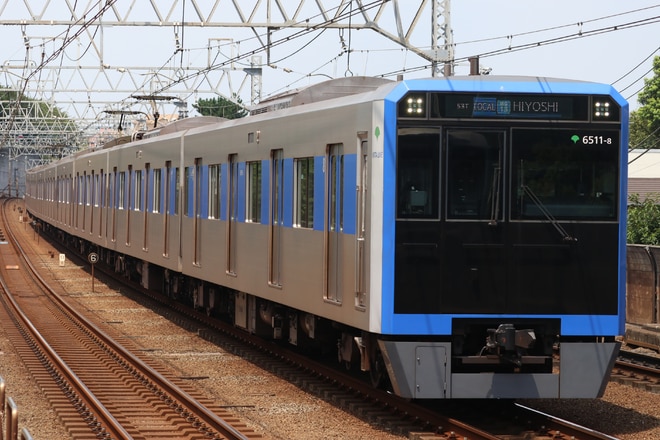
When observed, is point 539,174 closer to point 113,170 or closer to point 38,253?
point 113,170

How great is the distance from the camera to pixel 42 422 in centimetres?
1075

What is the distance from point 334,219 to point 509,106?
80.4 inches

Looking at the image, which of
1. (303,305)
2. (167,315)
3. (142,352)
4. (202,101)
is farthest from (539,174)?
(202,101)

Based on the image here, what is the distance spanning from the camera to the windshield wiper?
9789mm

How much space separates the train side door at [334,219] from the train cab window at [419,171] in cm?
106

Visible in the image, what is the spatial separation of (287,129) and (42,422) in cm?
398

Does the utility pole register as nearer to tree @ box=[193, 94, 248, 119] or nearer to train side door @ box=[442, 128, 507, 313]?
train side door @ box=[442, 128, 507, 313]

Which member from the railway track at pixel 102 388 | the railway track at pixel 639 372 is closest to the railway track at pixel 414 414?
the railway track at pixel 102 388

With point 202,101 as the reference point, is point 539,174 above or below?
below

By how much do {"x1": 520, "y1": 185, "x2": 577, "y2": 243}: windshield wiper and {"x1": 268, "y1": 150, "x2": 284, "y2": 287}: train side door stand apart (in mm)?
3634

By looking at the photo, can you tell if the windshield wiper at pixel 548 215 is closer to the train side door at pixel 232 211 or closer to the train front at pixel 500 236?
the train front at pixel 500 236

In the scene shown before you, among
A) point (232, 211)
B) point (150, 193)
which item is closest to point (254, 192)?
point (232, 211)

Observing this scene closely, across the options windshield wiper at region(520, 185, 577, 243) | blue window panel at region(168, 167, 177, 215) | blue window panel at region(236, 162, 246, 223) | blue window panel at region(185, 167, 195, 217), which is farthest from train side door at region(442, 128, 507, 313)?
blue window panel at region(168, 167, 177, 215)

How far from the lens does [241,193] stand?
14.6m
